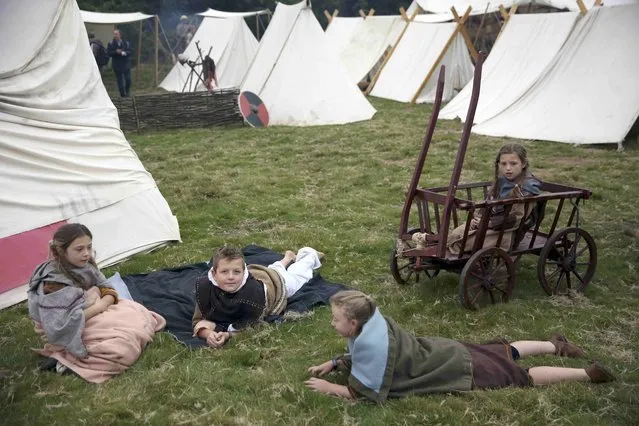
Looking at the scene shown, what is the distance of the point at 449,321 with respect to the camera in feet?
14.6

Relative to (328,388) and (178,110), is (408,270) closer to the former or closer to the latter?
(328,388)

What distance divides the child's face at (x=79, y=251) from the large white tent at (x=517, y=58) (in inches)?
367

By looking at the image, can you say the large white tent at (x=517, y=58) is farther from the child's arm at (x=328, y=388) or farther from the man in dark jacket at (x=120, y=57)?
the man in dark jacket at (x=120, y=57)

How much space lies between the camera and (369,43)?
19.5m

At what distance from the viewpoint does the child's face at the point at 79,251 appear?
394 cm

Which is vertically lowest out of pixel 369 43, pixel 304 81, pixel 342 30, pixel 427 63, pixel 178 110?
pixel 178 110

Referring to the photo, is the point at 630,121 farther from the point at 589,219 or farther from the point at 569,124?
the point at 589,219

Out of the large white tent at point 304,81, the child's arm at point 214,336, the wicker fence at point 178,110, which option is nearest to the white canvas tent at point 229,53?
the wicker fence at point 178,110

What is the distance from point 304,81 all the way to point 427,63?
14.1 feet

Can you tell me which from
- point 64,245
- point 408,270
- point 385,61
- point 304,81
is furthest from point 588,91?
point 64,245

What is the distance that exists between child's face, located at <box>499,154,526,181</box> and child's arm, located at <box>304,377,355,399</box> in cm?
210

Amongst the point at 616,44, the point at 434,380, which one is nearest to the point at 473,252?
the point at 434,380

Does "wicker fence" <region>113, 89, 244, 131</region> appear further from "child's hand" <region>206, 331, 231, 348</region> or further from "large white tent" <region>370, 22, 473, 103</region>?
"child's hand" <region>206, 331, 231, 348</region>

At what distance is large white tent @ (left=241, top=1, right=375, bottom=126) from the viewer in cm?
1326
